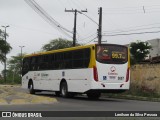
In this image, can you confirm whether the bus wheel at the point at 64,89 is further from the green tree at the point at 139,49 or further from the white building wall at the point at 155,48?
the white building wall at the point at 155,48

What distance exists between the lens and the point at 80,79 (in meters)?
28.8

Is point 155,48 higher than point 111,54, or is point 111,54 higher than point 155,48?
point 155,48

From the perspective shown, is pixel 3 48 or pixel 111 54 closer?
pixel 111 54

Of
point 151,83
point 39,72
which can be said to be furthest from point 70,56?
point 151,83

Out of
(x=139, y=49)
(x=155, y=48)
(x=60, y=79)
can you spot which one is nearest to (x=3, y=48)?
(x=139, y=49)

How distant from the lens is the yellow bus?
90.6 feet

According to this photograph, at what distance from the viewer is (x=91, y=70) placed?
2755 centimetres

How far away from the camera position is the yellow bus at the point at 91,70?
27609 millimetres

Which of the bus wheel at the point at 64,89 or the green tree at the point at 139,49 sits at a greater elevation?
the green tree at the point at 139,49

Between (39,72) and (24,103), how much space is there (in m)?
11.1

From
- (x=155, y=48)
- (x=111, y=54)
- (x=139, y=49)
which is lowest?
(x=111, y=54)

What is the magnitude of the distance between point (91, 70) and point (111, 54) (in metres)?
1.58

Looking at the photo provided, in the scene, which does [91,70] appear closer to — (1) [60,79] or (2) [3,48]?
(1) [60,79]

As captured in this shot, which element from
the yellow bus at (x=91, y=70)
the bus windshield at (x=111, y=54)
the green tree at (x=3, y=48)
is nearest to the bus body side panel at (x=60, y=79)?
the yellow bus at (x=91, y=70)
